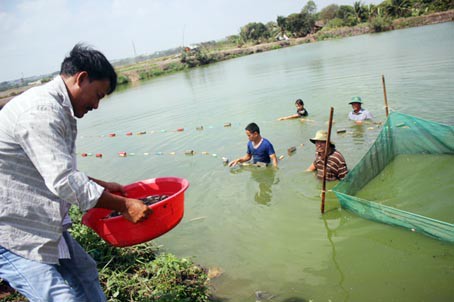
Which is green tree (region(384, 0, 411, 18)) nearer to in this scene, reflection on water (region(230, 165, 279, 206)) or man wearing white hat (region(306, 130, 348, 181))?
reflection on water (region(230, 165, 279, 206))

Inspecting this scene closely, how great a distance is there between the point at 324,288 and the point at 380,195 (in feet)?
8.22

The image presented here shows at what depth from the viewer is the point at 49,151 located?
Answer: 1.79 m

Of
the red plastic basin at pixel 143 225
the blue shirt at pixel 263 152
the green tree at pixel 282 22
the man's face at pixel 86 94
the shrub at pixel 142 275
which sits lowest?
the shrub at pixel 142 275

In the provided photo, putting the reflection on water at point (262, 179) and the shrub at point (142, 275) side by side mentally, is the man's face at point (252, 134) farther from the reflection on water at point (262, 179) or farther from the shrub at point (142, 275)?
the shrub at point (142, 275)

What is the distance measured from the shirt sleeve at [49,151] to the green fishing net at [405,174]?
12.2 feet

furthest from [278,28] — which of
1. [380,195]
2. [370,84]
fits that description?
[380,195]

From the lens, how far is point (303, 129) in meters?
10.0

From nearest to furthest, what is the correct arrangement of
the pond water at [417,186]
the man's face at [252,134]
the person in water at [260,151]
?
the pond water at [417,186]
the man's face at [252,134]
the person in water at [260,151]

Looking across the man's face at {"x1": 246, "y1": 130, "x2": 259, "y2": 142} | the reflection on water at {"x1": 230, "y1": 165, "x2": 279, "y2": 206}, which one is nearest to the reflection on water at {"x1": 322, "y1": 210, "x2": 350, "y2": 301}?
the reflection on water at {"x1": 230, "y1": 165, "x2": 279, "y2": 206}

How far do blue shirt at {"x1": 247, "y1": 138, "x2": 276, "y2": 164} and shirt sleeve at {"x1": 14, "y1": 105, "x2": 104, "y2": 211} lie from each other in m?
5.78

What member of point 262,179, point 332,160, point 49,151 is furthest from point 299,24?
point 49,151

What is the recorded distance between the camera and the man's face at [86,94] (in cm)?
207

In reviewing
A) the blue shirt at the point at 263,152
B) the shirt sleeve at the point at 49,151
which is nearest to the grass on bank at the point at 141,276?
the shirt sleeve at the point at 49,151

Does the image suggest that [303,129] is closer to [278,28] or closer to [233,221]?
[233,221]
